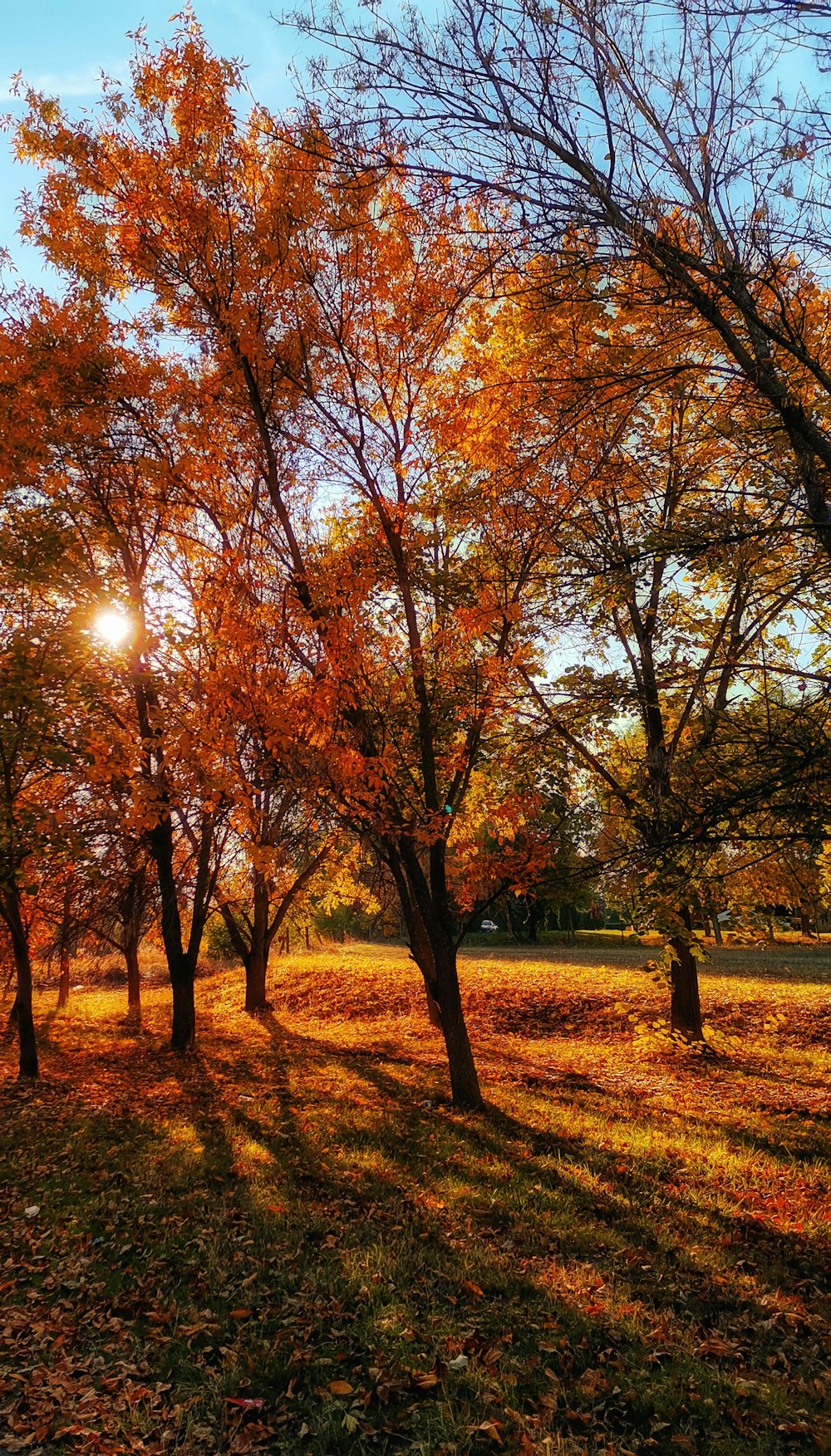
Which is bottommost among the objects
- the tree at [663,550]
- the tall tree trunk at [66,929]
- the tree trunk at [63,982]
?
the tree trunk at [63,982]

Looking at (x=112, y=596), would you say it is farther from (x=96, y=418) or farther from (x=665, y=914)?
(x=665, y=914)

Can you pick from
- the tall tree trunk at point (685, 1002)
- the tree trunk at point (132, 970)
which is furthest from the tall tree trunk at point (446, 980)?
the tree trunk at point (132, 970)

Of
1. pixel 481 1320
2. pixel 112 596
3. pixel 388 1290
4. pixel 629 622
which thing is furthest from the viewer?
pixel 629 622

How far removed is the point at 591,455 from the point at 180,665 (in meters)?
7.00

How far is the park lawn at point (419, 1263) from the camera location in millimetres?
3285

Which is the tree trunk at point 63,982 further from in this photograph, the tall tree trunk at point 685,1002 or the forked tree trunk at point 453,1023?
the tall tree trunk at point 685,1002

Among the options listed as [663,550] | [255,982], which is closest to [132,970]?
[255,982]

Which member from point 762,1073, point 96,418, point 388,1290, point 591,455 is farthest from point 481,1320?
point 96,418

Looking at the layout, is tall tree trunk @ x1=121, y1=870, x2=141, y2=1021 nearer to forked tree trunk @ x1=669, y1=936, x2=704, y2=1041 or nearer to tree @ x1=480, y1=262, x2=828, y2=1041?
forked tree trunk @ x1=669, y1=936, x2=704, y2=1041

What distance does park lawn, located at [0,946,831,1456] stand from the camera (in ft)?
10.8

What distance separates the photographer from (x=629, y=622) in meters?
10.2

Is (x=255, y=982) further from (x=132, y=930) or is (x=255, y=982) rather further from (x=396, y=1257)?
(x=396, y=1257)

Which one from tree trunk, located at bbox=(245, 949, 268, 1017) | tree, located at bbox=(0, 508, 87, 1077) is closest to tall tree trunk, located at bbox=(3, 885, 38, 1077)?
tree, located at bbox=(0, 508, 87, 1077)

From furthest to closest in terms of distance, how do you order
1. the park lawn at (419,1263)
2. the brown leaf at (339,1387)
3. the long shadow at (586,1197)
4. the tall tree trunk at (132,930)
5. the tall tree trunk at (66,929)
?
the tall tree trunk at (132,930)
the tall tree trunk at (66,929)
the long shadow at (586,1197)
the brown leaf at (339,1387)
the park lawn at (419,1263)
